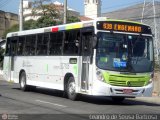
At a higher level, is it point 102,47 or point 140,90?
point 102,47

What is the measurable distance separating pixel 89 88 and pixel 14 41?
385 inches

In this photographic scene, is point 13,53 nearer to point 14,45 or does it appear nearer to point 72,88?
point 14,45

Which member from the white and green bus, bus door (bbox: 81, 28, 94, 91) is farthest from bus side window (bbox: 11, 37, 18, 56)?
bus door (bbox: 81, 28, 94, 91)

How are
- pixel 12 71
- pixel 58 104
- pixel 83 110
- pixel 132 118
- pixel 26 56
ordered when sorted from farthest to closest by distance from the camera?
pixel 12 71
pixel 26 56
pixel 58 104
pixel 83 110
pixel 132 118

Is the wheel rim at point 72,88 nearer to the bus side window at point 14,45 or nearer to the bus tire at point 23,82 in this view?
the bus tire at point 23,82

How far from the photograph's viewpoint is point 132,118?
1434 centimetres

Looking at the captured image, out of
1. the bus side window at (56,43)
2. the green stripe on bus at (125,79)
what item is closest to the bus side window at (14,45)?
the bus side window at (56,43)

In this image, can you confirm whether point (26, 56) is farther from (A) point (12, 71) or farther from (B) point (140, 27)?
(B) point (140, 27)

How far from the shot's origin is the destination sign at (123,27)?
18.6 meters

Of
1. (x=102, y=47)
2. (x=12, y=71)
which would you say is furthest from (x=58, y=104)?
(x=12, y=71)

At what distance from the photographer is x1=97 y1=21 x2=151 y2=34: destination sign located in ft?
61.0

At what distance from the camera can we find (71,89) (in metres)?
20.1

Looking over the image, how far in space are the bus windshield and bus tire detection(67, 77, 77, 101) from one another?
2131 mm

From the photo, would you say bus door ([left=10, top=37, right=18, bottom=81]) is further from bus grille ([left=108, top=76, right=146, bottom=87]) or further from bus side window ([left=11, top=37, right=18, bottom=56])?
bus grille ([left=108, top=76, right=146, bottom=87])
